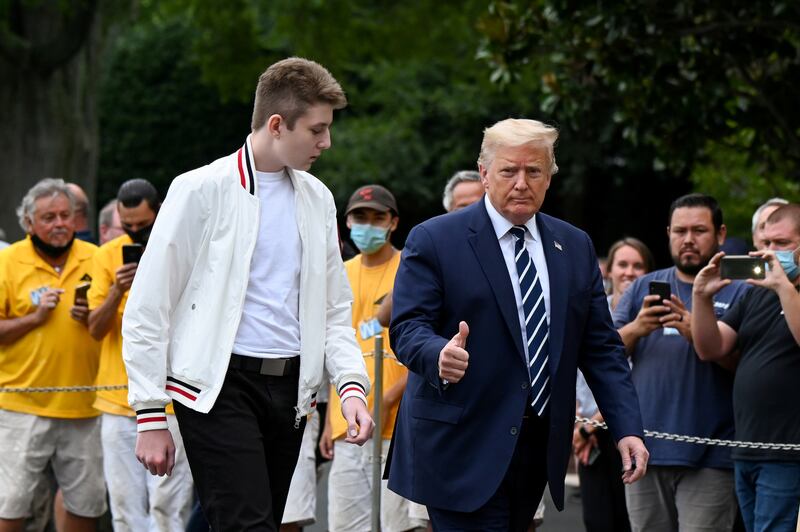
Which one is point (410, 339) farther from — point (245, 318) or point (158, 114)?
point (158, 114)

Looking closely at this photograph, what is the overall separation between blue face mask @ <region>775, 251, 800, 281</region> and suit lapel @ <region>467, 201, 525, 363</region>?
186 cm

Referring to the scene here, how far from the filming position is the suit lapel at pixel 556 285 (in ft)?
17.0

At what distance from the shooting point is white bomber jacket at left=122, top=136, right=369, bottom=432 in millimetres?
4828

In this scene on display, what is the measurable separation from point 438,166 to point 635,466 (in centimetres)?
2468

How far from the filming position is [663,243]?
30.8 m

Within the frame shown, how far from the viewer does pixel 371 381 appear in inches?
313

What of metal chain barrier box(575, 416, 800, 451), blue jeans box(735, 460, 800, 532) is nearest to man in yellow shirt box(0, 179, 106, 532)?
metal chain barrier box(575, 416, 800, 451)

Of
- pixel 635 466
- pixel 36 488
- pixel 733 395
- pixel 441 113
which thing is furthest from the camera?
pixel 441 113

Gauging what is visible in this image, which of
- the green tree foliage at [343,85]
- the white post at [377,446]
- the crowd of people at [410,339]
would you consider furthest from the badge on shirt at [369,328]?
the green tree foliage at [343,85]

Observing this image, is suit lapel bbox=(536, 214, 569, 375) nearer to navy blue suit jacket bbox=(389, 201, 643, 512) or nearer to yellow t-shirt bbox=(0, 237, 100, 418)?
navy blue suit jacket bbox=(389, 201, 643, 512)

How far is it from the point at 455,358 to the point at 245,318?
2.58 ft

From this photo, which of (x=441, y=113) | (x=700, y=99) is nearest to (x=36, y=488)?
(x=700, y=99)

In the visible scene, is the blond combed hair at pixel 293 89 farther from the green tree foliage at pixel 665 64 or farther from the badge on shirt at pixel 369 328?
the green tree foliage at pixel 665 64

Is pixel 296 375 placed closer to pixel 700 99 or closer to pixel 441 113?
pixel 700 99
